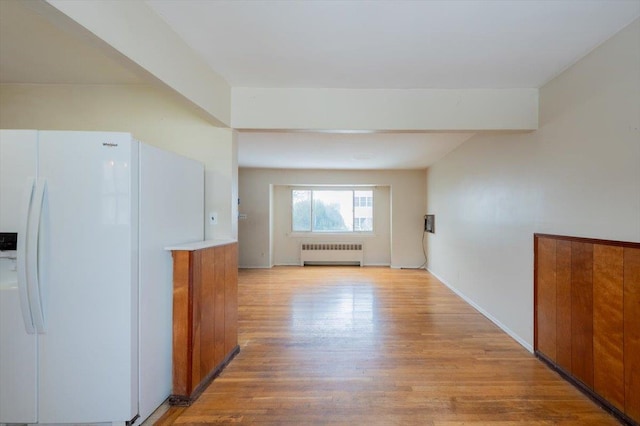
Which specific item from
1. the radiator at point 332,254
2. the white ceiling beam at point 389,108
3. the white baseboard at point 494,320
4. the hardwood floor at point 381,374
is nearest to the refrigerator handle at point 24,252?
the hardwood floor at point 381,374

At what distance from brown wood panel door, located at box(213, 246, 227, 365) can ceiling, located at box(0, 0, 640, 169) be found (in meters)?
1.42

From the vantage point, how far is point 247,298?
15.5 feet

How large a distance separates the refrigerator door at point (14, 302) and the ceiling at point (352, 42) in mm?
758

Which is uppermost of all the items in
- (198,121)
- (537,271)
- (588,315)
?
(198,121)

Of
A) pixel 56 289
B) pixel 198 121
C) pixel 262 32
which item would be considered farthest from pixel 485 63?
pixel 56 289

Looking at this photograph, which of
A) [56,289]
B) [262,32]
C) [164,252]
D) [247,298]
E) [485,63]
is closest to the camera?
[56,289]

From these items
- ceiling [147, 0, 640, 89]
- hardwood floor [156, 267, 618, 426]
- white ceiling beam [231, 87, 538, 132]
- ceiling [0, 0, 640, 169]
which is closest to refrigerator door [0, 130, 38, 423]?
ceiling [0, 0, 640, 169]

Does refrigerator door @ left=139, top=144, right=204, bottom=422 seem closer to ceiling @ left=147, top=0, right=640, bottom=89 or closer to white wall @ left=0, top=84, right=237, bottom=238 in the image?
white wall @ left=0, top=84, right=237, bottom=238

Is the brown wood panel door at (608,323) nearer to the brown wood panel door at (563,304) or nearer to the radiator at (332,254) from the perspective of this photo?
the brown wood panel door at (563,304)

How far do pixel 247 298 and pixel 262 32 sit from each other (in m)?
3.90

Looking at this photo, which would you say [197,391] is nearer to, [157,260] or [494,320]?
[157,260]

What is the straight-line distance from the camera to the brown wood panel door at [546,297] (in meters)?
2.54

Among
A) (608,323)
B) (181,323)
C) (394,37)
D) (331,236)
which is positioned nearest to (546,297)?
(608,323)

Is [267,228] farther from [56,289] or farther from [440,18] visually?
[440,18]
